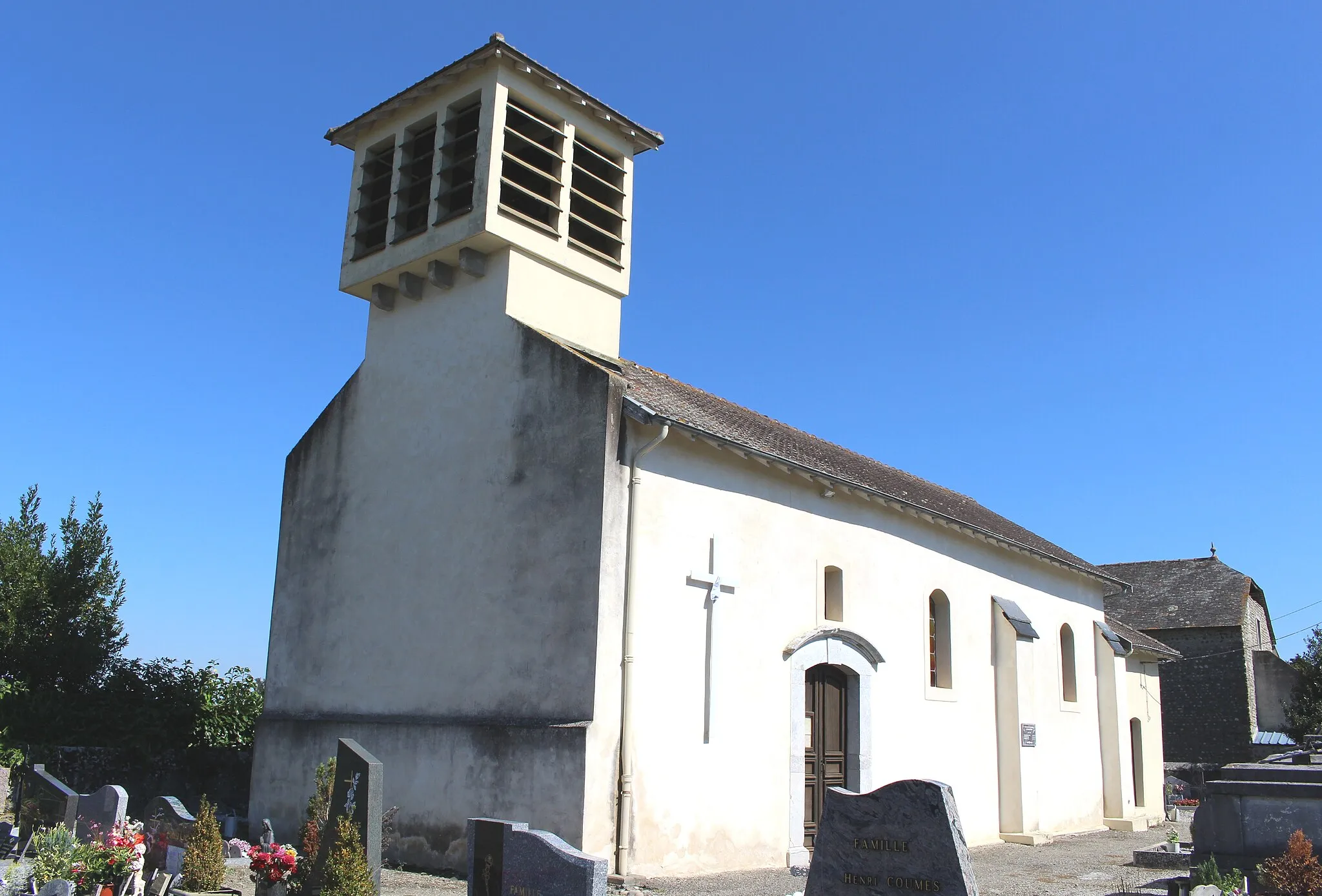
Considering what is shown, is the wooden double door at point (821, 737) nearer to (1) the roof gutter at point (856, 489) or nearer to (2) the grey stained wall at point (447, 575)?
(1) the roof gutter at point (856, 489)

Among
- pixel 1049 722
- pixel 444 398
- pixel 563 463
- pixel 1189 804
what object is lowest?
pixel 1189 804

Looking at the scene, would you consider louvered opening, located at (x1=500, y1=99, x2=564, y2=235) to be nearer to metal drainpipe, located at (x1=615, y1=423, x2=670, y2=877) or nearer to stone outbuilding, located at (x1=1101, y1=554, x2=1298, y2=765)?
metal drainpipe, located at (x1=615, y1=423, x2=670, y2=877)

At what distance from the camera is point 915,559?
17.8 meters

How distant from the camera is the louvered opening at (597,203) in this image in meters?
16.1

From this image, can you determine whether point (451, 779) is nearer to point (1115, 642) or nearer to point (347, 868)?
point (347, 868)

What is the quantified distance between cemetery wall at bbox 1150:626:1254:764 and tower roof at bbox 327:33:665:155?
93.3 ft

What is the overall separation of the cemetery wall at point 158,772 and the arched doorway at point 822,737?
908cm

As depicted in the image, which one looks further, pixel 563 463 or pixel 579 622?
pixel 563 463

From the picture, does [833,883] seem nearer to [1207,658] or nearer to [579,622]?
[579,622]

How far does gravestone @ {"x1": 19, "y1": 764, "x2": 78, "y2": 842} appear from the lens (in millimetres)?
12148

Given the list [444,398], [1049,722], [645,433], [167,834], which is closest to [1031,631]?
[1049,722]

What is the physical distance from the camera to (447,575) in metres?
14.3

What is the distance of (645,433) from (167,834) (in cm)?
691

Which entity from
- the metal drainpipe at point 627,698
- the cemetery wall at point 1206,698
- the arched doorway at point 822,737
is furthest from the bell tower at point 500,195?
the cemetery wall at point 1206,698
